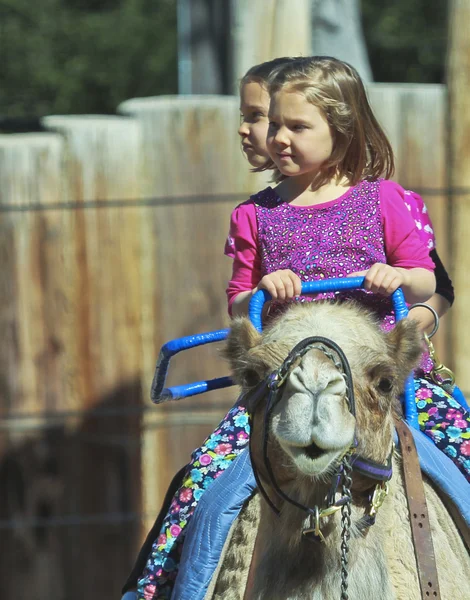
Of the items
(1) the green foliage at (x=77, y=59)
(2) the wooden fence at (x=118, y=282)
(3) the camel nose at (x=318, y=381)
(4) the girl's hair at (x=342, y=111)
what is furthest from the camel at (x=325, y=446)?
(1) the green foliage at (x=77, y=59)

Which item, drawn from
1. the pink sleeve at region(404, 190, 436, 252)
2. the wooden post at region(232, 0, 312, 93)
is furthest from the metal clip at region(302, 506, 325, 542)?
the wooden post at region(232, 0, 312, 93)

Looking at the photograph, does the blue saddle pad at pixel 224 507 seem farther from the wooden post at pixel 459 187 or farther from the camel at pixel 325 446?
the wooden post at pixel 459 187

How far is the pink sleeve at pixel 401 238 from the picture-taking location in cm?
396

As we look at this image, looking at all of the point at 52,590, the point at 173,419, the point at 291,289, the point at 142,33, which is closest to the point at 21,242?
the point at 173,419

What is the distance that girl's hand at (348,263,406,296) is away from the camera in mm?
3588

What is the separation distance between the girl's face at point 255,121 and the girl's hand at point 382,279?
134 cm

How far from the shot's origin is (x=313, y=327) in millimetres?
3174

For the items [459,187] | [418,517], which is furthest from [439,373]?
[459,187]

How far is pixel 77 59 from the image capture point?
19.7 m

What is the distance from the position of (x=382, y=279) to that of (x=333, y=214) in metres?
0.43

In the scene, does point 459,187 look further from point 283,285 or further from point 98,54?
point 98,54

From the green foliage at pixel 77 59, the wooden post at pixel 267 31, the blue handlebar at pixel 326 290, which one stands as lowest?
the blue handlebar at pixel 326 290

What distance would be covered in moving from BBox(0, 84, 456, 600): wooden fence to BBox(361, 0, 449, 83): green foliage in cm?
1164

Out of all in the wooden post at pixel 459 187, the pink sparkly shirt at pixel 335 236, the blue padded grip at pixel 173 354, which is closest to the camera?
the blue padded grip at pixel 173 354
